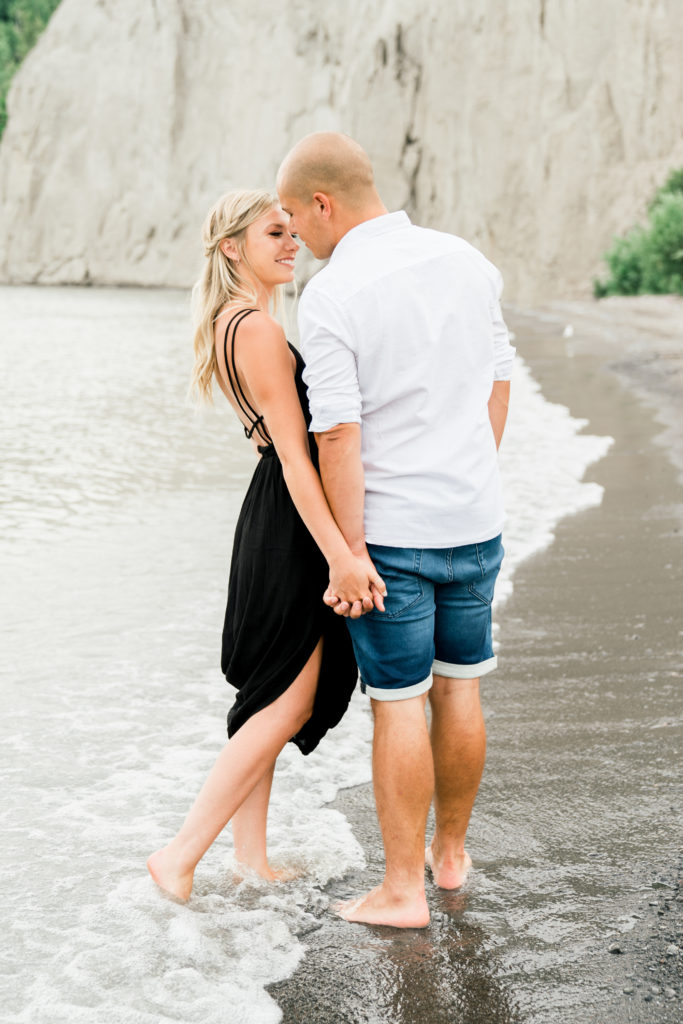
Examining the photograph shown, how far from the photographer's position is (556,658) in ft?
15.1

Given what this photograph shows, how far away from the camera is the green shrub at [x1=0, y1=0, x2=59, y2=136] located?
5459 centimetres

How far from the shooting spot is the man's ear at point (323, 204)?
2592 millimetres

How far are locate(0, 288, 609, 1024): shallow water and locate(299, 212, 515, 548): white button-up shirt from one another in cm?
108

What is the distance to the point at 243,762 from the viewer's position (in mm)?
2791

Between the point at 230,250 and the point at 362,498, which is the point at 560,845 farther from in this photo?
the point at 230,250

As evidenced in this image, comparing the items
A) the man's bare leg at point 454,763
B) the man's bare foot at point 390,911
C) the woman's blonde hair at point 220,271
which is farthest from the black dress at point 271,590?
the man's bare foot at point 390,911

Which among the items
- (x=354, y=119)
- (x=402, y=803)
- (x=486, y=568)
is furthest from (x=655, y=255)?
(x=402, y=803)

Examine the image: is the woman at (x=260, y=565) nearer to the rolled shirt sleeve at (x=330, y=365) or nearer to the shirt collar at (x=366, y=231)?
the rolled shirt sleeve at (x=330, y=365)

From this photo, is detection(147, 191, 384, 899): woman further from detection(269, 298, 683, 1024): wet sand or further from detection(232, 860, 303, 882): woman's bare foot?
detection(269, 298, 683, 1024): wet sand

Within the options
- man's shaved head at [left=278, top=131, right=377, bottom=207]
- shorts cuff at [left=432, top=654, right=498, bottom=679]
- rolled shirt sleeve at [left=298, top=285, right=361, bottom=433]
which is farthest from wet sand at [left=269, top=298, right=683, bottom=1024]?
man's shaved head at [left=278, top=131, right=377, bottom=207]

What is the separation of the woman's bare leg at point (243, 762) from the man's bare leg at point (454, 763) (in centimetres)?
33

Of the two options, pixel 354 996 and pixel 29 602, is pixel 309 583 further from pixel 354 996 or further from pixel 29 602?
pixel 29 602

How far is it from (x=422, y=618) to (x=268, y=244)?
103 cm

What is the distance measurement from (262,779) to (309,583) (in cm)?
58
